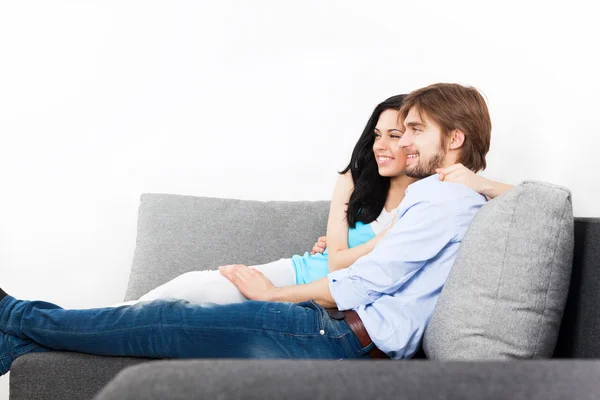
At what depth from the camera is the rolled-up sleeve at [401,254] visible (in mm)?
1756

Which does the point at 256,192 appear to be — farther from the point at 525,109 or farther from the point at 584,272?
the point at 584,272

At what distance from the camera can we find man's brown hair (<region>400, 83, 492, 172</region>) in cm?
206

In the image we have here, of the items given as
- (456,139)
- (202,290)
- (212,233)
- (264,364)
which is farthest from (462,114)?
(264,364)

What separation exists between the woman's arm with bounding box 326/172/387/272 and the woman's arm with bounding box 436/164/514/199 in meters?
0.35

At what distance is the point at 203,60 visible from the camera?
3.15 metres

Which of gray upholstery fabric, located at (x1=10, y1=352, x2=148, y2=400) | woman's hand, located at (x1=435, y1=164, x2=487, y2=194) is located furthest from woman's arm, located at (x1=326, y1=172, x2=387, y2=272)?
gray upholstery fabric, located at (x1=10, y1=352, x2=148, y2=400)

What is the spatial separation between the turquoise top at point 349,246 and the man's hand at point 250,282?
0.85ft

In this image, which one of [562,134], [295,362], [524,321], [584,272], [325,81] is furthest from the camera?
[325,81]

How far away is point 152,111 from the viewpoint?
3166 millimetres

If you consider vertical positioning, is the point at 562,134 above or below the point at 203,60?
below

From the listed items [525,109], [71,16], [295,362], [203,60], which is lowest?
[295,362]

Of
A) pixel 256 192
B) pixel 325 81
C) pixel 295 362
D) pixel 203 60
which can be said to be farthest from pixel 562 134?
pixel 295 362

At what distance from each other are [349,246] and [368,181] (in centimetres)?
28

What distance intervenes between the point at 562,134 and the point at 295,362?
7.66 ft
